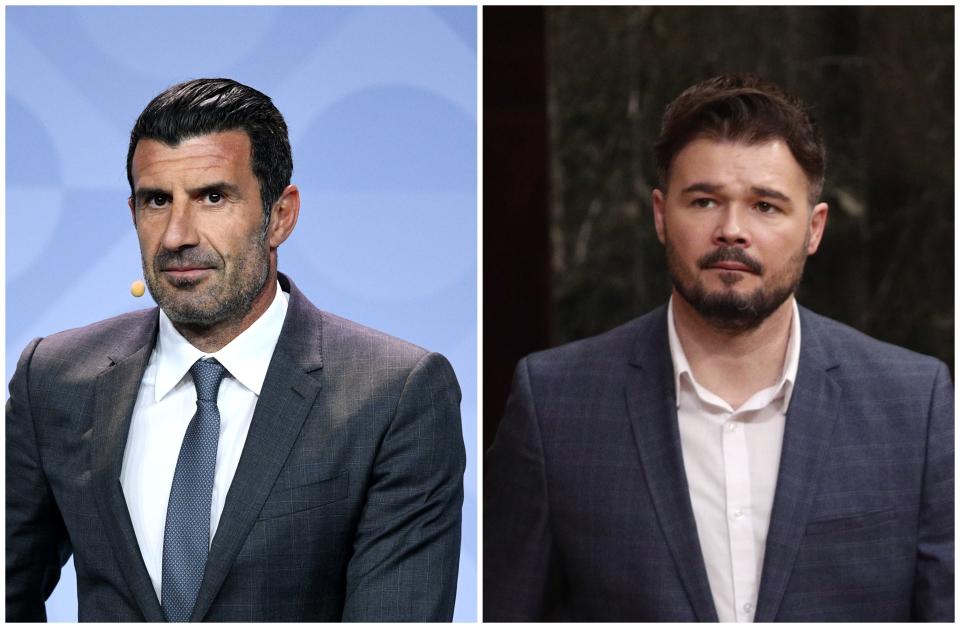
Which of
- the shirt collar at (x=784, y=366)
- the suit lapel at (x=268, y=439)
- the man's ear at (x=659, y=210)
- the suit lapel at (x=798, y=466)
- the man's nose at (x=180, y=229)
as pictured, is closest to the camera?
the suit lapel at (x=268, y=439)

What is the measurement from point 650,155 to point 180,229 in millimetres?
1399

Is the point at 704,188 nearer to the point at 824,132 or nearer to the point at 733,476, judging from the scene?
the point at 824,132

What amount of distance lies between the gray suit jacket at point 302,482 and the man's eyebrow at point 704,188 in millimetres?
864

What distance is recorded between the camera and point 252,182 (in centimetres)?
350

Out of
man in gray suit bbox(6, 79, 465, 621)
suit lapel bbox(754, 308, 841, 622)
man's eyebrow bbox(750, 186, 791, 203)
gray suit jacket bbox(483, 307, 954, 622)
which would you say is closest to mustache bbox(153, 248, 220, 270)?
man in gray suit bbox(6, 79, 465, 621)

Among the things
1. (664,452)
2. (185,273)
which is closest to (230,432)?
(185,273)

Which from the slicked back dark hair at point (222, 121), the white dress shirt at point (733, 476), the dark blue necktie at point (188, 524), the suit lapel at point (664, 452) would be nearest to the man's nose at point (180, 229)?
the slicked back dark hair at point (222, 121)

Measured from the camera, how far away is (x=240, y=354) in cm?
349

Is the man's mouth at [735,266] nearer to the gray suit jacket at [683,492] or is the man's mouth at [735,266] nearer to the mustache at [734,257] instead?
the mustache at [734,257]

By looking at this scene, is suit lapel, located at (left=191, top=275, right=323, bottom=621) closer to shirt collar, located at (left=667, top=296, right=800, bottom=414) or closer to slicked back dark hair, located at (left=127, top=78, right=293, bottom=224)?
slicked back dark hair, located at (left=127, top=78, right=293, bottom=224)

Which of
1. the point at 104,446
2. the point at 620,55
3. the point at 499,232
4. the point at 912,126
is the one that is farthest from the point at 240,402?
the point at 912,126

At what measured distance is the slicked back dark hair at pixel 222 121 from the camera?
3.47m

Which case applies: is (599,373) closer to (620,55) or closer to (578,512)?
(578,512)

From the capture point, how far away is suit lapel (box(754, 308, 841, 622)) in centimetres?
356
